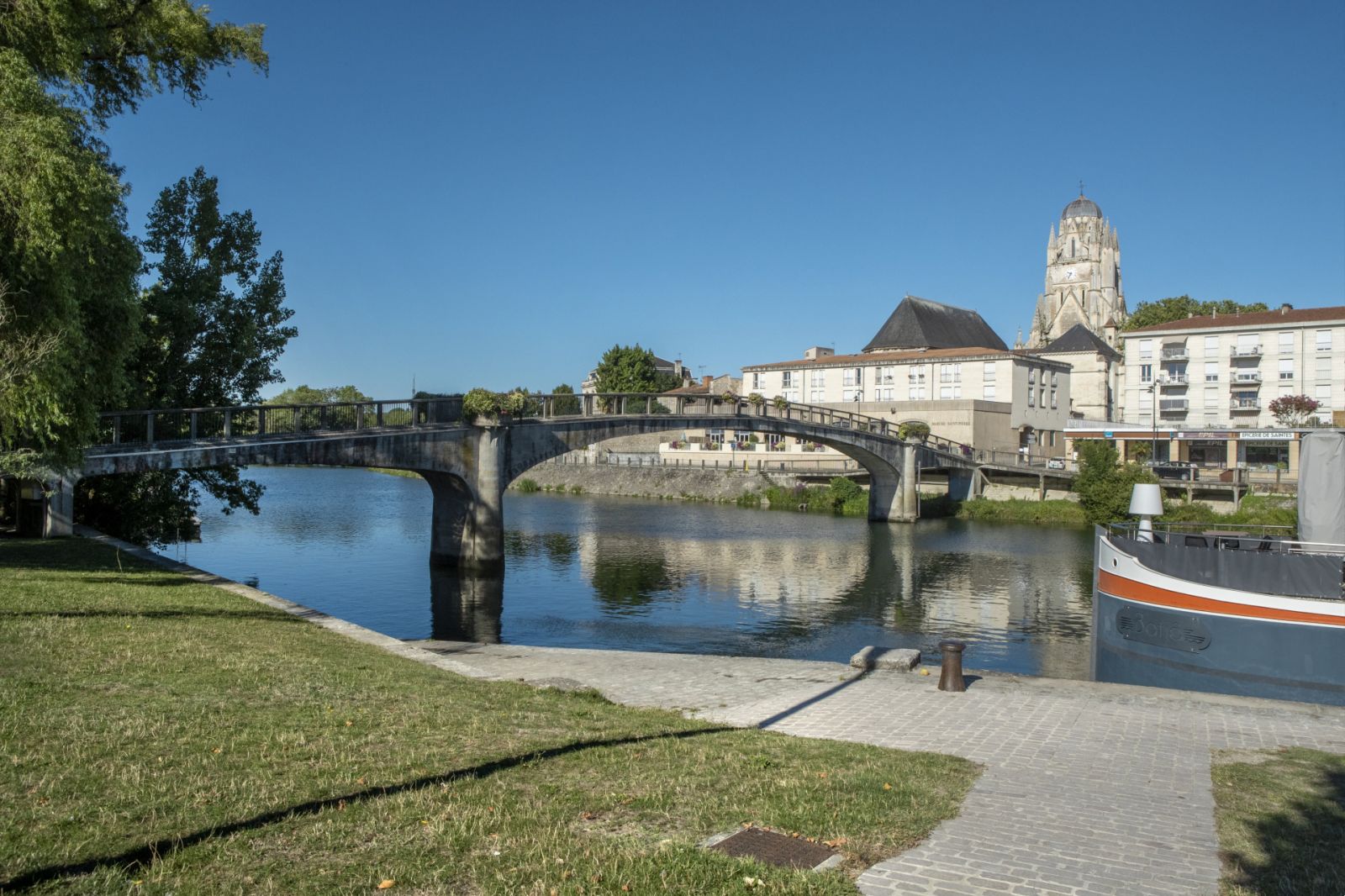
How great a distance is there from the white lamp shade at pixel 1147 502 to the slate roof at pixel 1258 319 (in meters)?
55.0

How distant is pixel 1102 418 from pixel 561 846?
84643 mm

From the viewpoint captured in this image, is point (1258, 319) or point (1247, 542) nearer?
point (1247, 542)

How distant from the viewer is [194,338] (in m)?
27.4

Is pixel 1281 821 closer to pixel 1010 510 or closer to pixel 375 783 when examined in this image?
pixel 375 783

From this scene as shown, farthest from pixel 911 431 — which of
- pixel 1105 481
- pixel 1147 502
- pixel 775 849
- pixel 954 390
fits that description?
pixel 775 849

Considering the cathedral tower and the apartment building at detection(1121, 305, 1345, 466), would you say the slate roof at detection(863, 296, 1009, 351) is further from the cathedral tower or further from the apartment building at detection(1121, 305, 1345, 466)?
the cathedral tower

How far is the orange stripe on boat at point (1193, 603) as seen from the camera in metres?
17.2

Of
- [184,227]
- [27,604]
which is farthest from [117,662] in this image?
[184,227]

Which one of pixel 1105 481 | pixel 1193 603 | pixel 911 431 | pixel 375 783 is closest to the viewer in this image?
pixel 375 783

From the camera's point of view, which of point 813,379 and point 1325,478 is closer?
point 1325,478

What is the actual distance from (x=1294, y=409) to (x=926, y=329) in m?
30.7

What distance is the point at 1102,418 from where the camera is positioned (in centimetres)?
8269

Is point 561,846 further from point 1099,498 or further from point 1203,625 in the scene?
point 1099,498

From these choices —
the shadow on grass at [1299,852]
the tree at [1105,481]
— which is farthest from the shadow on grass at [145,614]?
the tree at [1105,481]
